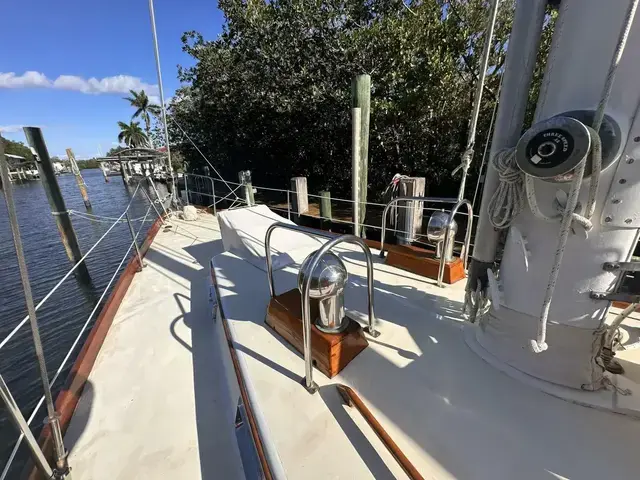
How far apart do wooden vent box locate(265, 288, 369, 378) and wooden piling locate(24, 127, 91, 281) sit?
5.68 m

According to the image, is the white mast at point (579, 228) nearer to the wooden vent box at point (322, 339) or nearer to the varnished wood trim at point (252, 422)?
the wooden vent box at point (322, 339)

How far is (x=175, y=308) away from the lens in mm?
3564

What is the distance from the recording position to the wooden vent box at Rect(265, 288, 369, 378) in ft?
5.96

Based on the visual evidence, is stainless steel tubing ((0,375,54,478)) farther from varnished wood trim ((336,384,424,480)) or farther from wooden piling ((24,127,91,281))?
wooden piling ((24,127,91,281))

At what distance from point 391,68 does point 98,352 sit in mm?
8468

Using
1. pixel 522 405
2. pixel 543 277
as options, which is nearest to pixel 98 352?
pixel 522 405

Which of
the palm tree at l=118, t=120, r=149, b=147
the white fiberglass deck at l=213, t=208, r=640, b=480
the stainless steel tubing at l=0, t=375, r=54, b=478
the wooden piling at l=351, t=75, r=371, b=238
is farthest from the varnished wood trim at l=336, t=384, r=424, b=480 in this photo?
the palm tree at l=118, t=120, r=149, b=147

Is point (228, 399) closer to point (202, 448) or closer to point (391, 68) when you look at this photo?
point (202, 448)

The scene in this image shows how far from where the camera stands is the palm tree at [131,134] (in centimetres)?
5344

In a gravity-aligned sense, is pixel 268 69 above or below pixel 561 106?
above

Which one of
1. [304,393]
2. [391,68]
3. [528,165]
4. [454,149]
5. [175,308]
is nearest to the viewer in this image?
[528,165]

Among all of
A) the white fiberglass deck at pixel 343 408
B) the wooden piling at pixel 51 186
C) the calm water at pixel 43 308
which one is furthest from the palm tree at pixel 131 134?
the white fiberglass deck at pixel 343 408

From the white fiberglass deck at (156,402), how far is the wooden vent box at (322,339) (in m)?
0.72

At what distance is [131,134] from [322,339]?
64046 mm
